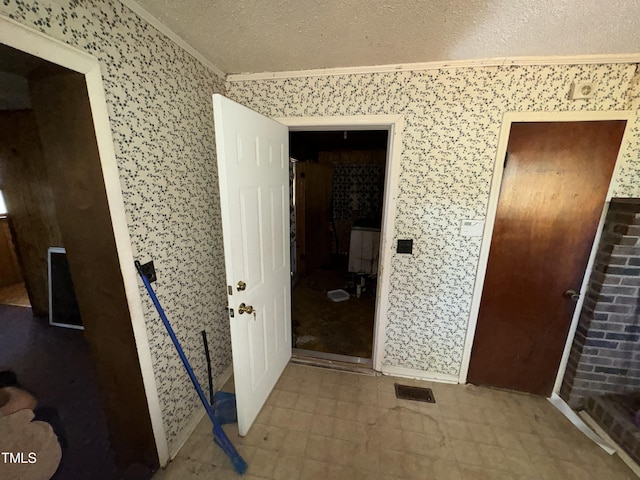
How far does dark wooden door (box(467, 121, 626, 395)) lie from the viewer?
Answer: 1430mm

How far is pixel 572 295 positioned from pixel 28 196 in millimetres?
4596

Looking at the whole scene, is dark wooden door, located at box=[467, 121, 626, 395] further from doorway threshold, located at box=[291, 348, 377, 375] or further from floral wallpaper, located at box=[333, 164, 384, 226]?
floral wallpaper, located at box=[333, 164, 384, 226]

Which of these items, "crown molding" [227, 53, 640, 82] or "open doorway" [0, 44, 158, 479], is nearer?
"open doorway" [0, 44, 158, 479]

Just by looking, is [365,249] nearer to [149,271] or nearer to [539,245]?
→ [539,245]

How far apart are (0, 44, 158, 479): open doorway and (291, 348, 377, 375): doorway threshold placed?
1.12 metres

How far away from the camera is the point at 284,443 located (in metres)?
1.44

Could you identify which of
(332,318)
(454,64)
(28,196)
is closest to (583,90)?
(454,64)

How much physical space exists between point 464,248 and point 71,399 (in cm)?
293

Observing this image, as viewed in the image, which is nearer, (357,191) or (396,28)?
(396,28)

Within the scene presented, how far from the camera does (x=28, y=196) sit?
2.33 meters

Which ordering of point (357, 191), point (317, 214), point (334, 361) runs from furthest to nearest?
point (357, 191) < point (317, 214) < point (334, 361)

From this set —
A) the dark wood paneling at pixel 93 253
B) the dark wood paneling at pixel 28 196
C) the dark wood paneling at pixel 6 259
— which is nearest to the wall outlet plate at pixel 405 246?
the dark wood paneling at pixel 93 253

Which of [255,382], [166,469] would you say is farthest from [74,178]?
[166,469]

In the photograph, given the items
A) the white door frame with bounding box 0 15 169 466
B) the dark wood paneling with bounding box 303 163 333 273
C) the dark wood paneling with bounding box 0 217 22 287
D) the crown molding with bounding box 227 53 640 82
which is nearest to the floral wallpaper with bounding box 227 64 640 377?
the crown molding with bounding box 227 53 640 82
